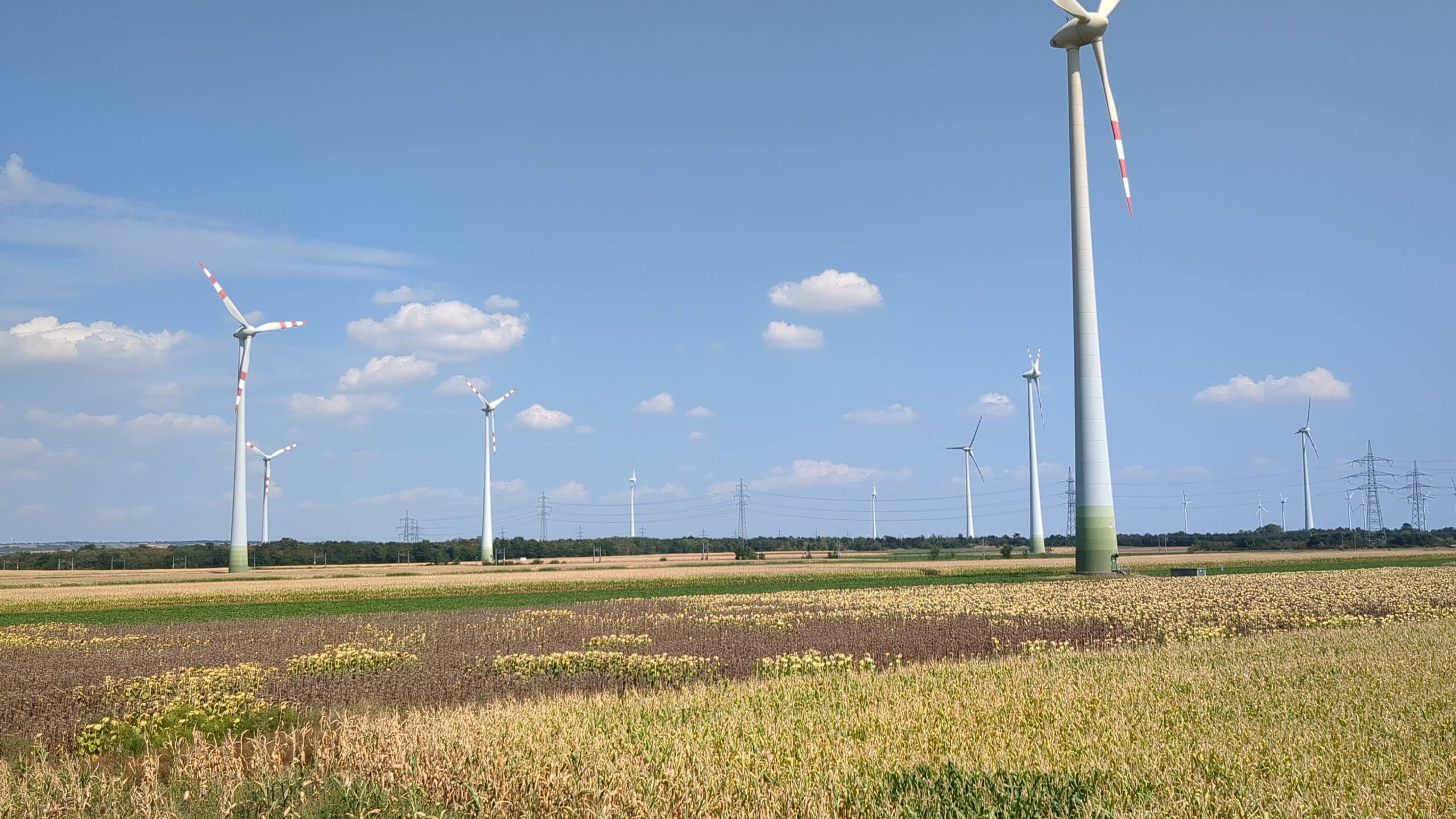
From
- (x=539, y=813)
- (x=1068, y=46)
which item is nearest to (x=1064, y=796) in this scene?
(x=539, y=813)

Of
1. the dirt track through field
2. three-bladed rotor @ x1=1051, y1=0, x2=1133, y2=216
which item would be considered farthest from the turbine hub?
the dirt track through field

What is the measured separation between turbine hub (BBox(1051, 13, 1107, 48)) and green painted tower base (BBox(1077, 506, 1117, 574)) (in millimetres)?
32038

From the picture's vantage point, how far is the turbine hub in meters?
68.6

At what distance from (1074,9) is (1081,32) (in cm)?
165

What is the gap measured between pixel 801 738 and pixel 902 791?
2700 mm

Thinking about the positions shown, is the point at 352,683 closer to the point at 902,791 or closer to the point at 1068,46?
the point at 902,791

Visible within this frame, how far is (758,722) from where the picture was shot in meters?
13.3

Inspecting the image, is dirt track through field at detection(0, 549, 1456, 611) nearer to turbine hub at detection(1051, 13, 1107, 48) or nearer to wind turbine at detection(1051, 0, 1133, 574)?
wind turbine at detection(1051, 0, 1133, 574)

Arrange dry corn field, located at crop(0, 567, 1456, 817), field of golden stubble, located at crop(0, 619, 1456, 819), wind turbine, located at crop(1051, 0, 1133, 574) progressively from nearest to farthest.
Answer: field of golden stubble, located at crop(0, 619, 1456, 819) → dry corn field, located at crop(0, 567, 1456, 817) → wind turbine, located at crop(1051, 0, 1133, 574)

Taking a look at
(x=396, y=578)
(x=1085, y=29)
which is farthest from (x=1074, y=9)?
(x=396, y=578)

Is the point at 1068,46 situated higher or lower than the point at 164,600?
higher

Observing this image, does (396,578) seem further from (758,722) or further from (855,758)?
(855,758)

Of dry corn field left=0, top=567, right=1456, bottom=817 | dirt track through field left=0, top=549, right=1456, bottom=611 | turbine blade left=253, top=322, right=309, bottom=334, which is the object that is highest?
turbine blade left=253, top=322, right=309, bottom=334

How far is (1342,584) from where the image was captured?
46.2 meters
